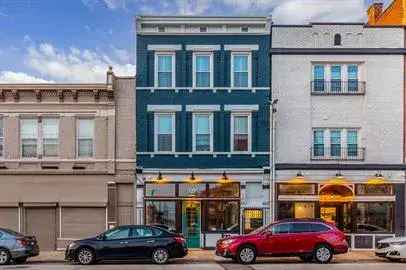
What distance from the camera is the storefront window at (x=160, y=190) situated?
31.4m

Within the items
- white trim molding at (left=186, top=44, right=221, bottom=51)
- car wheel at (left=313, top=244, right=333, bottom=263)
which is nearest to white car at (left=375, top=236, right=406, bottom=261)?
car wheel at (left=313, top=244, right=333, bottom=263)

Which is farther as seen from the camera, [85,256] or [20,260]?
[20,260]

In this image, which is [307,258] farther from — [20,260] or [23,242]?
[20,260]

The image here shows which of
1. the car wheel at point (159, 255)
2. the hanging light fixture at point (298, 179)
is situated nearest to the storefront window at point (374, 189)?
the hanging light fixture at point (298, 179)

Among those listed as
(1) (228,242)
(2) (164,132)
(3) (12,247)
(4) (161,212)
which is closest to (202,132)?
(2) (164,132)

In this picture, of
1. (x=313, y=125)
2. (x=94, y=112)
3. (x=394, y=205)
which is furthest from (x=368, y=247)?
(x=94, y=112)

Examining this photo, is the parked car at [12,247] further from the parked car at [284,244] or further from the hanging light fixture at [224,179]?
the hanging light fixture at [224,179]

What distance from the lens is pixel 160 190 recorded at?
31.5 metres

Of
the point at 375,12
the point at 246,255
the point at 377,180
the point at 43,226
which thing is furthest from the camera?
the point at 375,12

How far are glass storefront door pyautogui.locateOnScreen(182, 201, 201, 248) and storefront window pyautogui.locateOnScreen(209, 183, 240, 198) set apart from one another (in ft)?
2.83

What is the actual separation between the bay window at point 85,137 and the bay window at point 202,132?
4.80 m

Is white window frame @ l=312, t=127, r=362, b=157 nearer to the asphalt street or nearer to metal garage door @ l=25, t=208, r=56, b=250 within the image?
the asphalt street

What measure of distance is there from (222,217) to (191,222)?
1442mm

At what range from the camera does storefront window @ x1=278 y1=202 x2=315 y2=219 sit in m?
31.4
